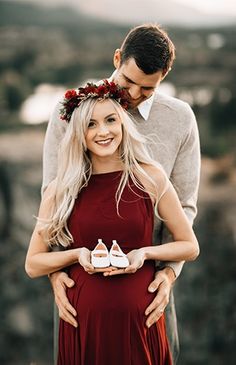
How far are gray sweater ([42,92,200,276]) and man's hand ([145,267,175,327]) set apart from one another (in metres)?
0.24

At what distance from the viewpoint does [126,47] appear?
130 inches

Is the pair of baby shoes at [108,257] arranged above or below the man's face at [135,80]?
below

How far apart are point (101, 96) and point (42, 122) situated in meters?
9.47

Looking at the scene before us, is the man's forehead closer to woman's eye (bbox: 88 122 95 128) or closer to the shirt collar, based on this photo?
the shirt collar

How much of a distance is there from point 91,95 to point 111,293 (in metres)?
0.79

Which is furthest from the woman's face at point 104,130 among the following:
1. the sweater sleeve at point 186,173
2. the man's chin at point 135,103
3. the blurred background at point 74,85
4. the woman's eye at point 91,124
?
the blurred background at point 74,85

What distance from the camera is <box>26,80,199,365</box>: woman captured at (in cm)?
291

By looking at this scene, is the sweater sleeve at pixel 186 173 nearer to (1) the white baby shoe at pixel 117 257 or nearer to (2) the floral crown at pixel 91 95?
(2) the floral crown at pixel 91 95

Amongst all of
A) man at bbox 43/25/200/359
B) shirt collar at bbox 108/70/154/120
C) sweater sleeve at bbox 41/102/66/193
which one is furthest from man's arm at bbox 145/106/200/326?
sweater sleeve at bbox 41/102/66/193

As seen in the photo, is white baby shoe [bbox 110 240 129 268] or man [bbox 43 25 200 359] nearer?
white baby shoe [bbox 110 240 129 268]

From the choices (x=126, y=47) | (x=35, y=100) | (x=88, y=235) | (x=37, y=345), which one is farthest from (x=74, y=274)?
(x=35, y=100)

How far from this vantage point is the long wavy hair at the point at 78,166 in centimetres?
301

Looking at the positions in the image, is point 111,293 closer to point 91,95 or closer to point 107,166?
point 107,166

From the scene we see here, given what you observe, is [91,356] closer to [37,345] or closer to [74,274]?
[74,274]
